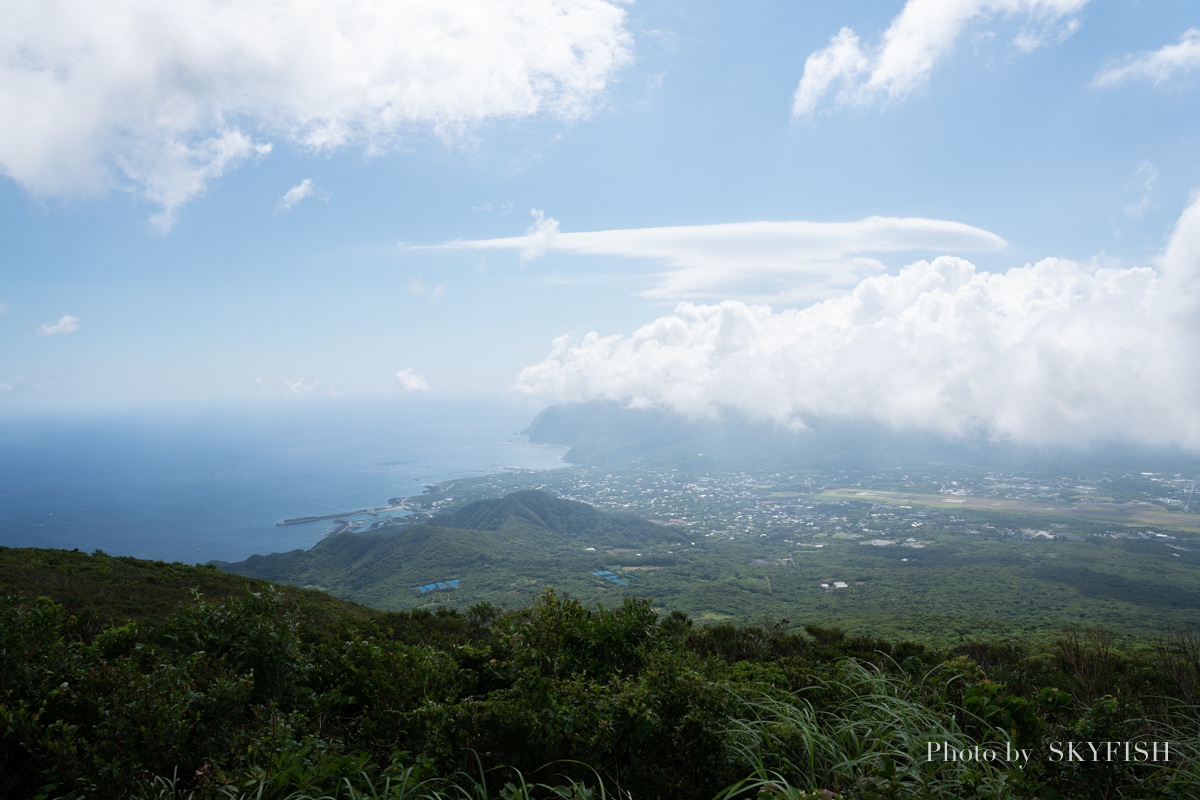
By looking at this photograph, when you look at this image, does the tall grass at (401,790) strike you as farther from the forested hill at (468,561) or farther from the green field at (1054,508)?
the green field at (1054,508)

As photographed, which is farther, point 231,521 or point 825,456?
point 825,456

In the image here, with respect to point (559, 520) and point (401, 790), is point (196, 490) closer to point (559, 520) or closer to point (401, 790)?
point (559, 520)

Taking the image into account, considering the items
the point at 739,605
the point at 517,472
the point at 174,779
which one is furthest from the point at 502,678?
the point at 517,472

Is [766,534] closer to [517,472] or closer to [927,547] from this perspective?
[927,547]

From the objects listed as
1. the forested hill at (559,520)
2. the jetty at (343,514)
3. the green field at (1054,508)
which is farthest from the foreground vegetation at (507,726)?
the green field at (1054,508)

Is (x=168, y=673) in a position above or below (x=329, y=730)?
above

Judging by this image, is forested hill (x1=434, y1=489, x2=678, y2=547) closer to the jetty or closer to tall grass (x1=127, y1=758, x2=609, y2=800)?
the jetty
